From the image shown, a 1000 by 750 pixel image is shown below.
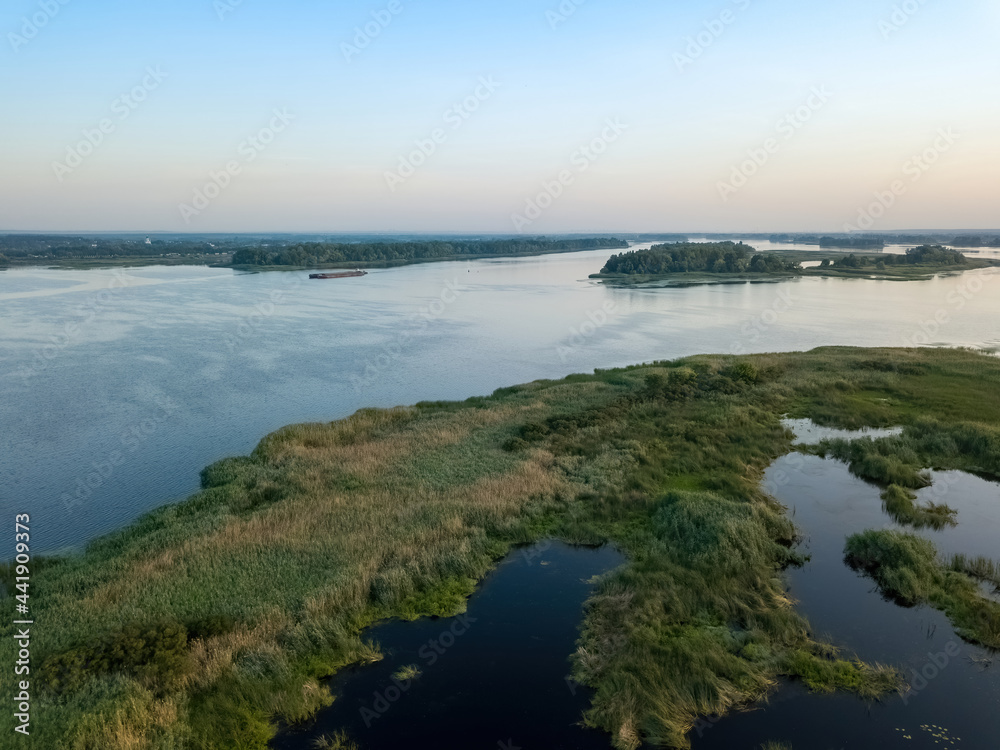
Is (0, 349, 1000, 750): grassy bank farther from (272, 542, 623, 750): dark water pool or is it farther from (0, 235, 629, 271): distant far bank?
(0, 235, 629, 271): distant far bank

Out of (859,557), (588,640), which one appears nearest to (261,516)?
(588,640)

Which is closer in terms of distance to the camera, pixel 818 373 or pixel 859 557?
pixel 859 557

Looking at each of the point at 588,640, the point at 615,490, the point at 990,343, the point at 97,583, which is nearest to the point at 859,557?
the point at 615,490

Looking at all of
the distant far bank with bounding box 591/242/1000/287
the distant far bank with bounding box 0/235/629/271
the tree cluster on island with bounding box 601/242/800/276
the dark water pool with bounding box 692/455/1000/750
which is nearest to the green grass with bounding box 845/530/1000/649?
the dark water pool with bounding box 692/455/1000/750

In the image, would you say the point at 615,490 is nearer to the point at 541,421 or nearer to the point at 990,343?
the point at 541,421

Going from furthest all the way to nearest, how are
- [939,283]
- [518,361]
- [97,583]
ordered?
[939,283]
[518,361]
[97,583]

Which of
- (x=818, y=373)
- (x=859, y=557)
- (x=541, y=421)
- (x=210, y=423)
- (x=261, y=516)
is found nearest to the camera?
(x=859, y=557)

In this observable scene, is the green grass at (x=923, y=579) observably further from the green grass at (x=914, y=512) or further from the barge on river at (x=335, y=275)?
the barge on river at (x=335, y=275)
